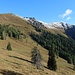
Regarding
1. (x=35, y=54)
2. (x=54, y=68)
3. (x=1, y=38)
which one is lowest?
(x=54, y=68)

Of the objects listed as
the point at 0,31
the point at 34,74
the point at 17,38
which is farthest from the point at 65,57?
the point at 34,74

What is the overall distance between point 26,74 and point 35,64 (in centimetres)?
1824

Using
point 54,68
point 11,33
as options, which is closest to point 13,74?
point 54,68

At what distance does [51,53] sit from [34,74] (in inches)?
1123

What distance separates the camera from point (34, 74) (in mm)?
41906

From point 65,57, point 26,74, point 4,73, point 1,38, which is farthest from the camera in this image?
point 65,57

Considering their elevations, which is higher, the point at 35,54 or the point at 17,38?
the point at 17,38

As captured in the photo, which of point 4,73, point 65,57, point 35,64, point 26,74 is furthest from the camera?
point 65,57

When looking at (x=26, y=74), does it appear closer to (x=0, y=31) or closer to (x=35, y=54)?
(x=35, y=54)

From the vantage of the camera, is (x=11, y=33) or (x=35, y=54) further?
(x=11, y=33)

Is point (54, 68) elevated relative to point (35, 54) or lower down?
lower down

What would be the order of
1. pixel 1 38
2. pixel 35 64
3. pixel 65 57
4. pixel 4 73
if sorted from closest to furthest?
pixel 4 73
pixel 35 64
pixel 1 38
pixel 65 57

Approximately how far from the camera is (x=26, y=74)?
40.4 m

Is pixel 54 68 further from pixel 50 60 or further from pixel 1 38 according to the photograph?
pixel 1 38
